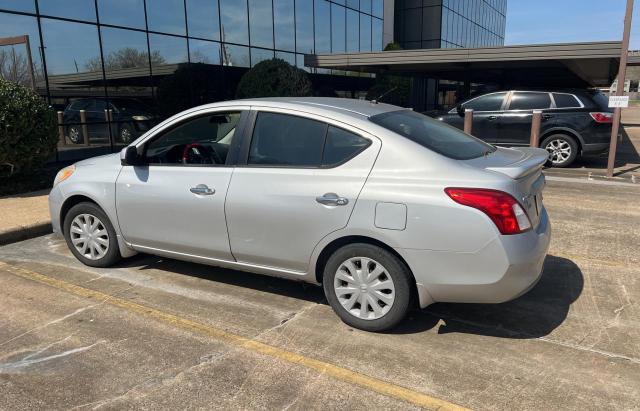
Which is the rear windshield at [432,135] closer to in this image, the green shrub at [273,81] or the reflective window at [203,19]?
the green shrub at [273,81]

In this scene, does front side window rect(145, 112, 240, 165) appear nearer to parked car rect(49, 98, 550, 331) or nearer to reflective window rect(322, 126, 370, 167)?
parked car rect(49, 98, 550, 331)

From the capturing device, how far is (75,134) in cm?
1153

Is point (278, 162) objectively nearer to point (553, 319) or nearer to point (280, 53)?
point (553, 319)

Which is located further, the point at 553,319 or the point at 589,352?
the point at 553,319

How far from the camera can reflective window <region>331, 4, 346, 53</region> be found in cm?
2219

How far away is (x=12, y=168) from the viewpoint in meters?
8.29

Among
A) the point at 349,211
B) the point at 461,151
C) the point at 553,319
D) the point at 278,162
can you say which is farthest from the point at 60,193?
the point at 553,319

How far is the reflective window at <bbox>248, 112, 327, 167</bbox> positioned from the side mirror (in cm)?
117

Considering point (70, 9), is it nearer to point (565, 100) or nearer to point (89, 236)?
point (89, 236)

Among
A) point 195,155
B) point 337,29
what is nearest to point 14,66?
point 195,155

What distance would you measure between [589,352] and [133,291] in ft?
11.8

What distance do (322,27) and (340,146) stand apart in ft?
62.3

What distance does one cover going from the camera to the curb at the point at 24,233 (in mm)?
6102

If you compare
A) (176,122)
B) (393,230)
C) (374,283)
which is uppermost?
(176,122)
